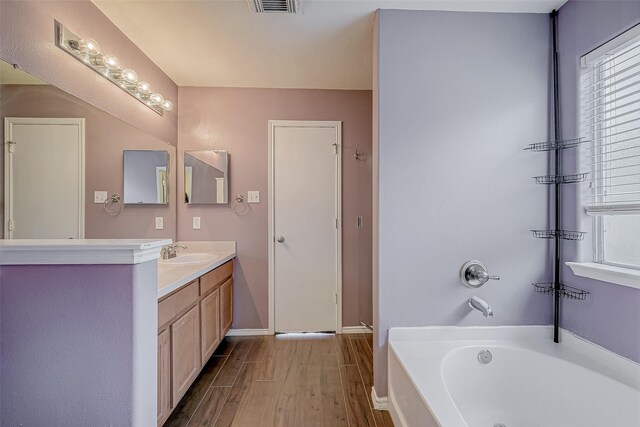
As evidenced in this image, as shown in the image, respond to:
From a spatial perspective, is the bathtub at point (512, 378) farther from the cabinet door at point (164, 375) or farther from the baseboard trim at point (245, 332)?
the baseboard trim at point (245, 332)

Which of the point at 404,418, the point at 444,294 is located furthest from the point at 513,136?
the point at 404,418

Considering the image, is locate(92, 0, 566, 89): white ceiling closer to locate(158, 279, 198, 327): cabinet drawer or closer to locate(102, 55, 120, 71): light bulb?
locate(102, 55, 120, 71): light bulb

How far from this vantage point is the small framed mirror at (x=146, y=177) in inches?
72.8

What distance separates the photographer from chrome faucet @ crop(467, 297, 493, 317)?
1.44 meters

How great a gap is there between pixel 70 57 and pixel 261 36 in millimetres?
1099

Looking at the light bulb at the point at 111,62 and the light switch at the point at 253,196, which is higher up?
the light bulb at the point at 111,62

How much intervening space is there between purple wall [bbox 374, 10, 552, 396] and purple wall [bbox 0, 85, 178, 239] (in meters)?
1.60

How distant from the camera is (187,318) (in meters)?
1.72

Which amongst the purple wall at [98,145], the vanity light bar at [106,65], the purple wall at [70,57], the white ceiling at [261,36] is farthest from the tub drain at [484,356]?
the vanity light bar at [106,65]

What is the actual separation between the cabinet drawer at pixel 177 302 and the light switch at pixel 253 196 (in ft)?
3.42

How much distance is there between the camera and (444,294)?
1.69 metres

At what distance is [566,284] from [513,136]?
36.7 inches

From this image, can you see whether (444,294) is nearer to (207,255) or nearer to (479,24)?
(479,24)

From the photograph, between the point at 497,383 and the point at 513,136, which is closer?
the point at 497,383
